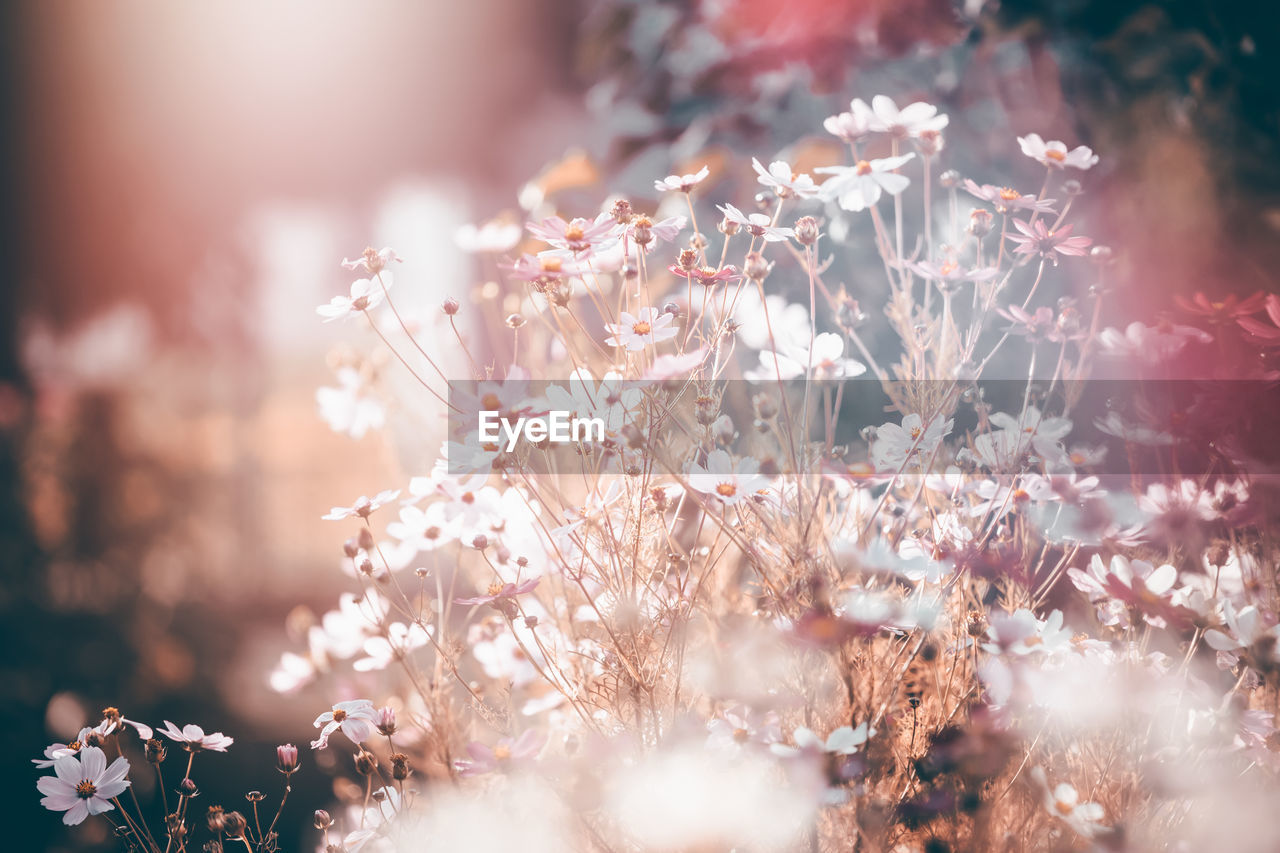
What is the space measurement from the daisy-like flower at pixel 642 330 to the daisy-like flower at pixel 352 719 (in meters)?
0.36

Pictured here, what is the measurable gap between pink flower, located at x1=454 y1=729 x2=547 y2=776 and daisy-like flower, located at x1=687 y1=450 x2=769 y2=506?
24cm

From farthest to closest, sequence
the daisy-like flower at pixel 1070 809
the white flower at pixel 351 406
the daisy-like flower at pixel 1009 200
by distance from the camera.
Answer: the white flower at pixel 351 406
the daisy-like flower at pixel 1009 200
the daisy-like flower at pixel 1070 809

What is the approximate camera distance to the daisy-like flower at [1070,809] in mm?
487

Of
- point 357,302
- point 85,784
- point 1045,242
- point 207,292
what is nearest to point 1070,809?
point 1045,242

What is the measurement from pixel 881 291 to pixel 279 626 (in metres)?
1.59

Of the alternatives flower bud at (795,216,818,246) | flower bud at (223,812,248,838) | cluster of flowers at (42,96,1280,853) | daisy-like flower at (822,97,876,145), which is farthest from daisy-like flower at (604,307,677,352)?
flower bud at (223,812,248,838)

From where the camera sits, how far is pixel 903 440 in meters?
0.57

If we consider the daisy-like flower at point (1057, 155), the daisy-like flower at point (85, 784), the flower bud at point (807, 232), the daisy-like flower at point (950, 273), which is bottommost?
the daisy-like flower at point (85, 784)

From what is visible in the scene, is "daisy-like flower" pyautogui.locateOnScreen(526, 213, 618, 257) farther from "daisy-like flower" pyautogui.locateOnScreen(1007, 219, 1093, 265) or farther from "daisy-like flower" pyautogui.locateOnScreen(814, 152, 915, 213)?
"daisy-like flower" pyautogui.locateOnScreen(1007, 219, 1093, 265)

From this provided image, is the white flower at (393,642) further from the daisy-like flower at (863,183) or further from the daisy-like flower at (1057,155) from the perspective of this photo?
the daisy-like flower at (1057,155)

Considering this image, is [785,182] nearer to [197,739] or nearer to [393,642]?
[393,642]

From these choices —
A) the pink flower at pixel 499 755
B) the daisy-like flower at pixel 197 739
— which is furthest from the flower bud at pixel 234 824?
the pink flower at pixel 499 755

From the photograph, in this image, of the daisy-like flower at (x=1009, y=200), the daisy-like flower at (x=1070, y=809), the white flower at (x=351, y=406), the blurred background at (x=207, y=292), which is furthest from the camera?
the blurred background at (x=207, y=292)

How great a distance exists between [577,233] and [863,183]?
24 cm
